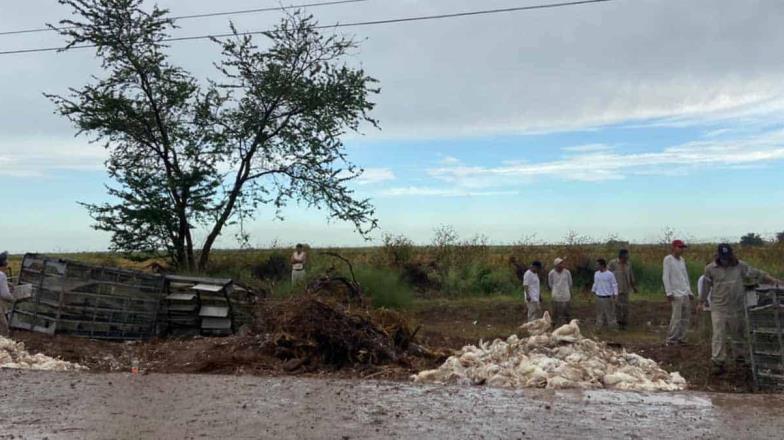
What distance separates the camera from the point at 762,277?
1100 cm

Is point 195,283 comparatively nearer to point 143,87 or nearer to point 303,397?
point 303,397

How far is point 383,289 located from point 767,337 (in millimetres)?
10895

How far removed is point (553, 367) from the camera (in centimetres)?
1003

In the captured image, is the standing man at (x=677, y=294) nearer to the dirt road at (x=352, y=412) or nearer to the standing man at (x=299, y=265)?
the dirt road at (x=352, y=412)

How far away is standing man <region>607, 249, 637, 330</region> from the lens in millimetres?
17391

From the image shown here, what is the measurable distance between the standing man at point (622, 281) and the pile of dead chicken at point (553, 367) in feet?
19.9

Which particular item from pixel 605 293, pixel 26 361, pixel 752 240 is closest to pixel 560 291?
pixel 605 293

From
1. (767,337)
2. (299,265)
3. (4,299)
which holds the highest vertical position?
(299,265)

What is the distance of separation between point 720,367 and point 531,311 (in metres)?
5.77

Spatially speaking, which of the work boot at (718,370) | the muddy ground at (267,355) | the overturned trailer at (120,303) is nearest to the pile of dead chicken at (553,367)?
the muddy ground at (267,355)

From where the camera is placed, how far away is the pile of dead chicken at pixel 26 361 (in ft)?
37.9

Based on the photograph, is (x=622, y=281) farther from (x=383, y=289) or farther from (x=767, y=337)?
(x=767, y=337)

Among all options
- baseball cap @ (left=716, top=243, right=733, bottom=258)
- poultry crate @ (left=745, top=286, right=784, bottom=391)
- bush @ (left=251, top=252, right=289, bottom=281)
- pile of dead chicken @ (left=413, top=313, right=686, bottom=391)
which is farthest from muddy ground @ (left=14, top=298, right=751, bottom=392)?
bush @ (left=251, top=252, right=289, bottom=281)

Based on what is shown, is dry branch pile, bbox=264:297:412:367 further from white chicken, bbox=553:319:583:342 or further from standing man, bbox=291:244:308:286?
standing man, bbox=291:244:308:286
